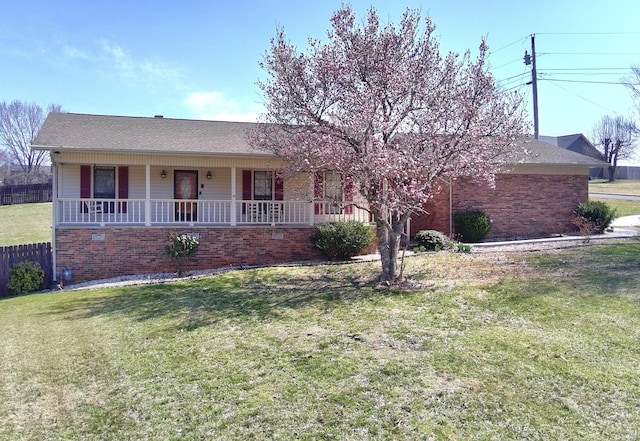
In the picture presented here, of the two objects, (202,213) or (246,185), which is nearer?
(202,213)

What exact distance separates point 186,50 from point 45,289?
31.3ft

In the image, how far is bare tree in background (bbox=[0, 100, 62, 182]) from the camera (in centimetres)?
4834

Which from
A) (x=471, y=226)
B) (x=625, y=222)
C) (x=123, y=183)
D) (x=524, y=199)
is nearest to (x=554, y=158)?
(x=524, y=199)

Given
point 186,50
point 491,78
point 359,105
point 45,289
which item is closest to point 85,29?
point 186,50

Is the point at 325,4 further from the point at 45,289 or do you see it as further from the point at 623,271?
the point at 45,289

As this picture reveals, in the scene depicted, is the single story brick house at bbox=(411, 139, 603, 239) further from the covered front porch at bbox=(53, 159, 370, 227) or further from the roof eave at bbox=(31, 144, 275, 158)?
the roof eave at bbox=(31, 144, 275, 158)

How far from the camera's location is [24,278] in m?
11.6

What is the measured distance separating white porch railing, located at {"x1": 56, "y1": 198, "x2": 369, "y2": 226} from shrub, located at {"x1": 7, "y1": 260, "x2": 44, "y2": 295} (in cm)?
162

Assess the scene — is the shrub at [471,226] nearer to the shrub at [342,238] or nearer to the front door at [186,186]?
the shrub at [342,238]

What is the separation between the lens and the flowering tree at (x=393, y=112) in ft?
28.7

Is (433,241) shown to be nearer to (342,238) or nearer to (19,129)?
(342,238)

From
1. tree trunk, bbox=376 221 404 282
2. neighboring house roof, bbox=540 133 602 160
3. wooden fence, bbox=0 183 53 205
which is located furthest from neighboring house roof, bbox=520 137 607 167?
neighboring house roof, bbox=540 133 602 160


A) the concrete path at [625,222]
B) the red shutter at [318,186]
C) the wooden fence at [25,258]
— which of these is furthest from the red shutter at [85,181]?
the concrete path at [625,222]

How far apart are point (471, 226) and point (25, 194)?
3066 centimetres
